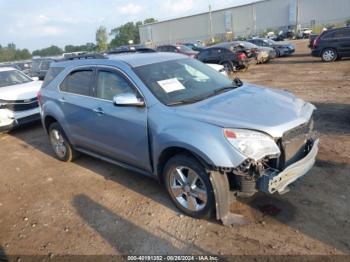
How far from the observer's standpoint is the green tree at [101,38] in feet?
261

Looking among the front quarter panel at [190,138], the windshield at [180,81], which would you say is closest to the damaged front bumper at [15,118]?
the windshield at [180,81]

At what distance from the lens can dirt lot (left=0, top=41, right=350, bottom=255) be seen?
3256mm

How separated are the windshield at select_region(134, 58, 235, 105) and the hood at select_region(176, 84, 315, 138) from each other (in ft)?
0.74

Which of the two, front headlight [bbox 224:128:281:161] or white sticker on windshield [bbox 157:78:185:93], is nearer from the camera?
front headlight [bbox 224:128:281:161]

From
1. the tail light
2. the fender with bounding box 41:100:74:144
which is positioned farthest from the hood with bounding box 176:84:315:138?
the tail light

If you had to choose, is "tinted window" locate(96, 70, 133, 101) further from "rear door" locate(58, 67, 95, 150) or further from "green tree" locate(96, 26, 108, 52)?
"green tree" locate(96, 26, 108, 52)

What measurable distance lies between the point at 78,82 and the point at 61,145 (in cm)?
139

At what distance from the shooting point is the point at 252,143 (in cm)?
312

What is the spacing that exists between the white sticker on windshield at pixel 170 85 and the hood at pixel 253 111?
42 centimetres

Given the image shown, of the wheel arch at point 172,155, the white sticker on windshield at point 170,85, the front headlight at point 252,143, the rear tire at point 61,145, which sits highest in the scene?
the white sticker on windshield at point 170,85

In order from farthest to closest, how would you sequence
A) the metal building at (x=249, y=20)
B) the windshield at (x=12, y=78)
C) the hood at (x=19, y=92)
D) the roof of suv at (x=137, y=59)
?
the metal building at (x=249, y=20) < the windshield at (x=12, y=78) < the hood at (x=19, y=92) < the roof of suv at (x=137, y=59)

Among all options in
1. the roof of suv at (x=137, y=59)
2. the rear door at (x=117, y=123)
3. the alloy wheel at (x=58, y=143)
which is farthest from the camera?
the alloy wheel at (x=58, y=143)

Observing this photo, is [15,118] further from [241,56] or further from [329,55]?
[329,55]

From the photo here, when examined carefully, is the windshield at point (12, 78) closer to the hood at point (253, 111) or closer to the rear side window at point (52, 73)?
the rear side window at point (52, 73)
